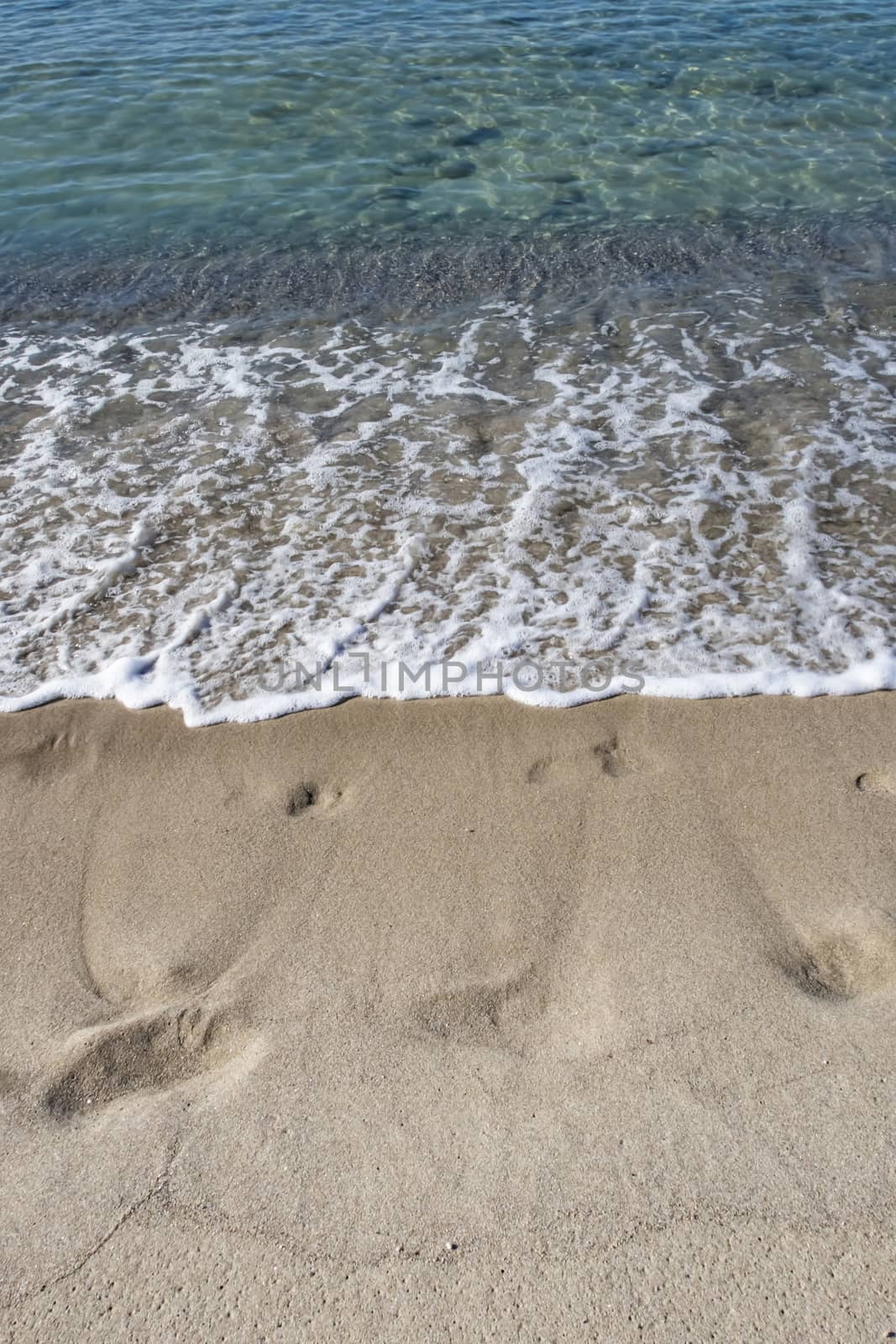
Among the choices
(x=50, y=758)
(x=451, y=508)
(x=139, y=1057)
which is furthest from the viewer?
(x=451, y=508)

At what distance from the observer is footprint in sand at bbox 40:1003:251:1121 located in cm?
268

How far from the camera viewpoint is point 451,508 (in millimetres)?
5059

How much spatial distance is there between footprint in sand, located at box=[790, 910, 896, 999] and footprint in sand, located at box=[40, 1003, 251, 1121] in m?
1.70

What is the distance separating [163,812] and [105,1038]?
0.94m

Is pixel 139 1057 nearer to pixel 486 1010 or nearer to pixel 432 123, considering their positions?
pixel 486 1010

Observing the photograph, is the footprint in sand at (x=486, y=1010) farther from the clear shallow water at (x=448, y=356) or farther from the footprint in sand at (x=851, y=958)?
the clear shallow water at (x=448, y=356)

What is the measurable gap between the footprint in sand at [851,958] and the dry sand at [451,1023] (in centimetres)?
1

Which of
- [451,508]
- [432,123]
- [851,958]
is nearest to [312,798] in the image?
[851,958]

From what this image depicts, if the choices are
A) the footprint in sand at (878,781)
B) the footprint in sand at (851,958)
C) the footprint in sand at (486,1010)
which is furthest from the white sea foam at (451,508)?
the footprint in sand at (486,1010)

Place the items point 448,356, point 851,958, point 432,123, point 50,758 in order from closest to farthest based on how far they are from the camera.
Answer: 1. point 851,958
2. point 50,758
3. point 448,356
4. point 432,123

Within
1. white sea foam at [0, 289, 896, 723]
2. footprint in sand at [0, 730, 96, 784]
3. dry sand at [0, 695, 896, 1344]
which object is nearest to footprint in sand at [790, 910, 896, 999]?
dry sand at [0, 695, 896, 1344]

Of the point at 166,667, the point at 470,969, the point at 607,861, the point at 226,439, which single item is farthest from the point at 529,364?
the point at 470,969

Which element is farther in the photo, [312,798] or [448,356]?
[448,356]

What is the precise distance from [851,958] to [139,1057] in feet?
7.06
